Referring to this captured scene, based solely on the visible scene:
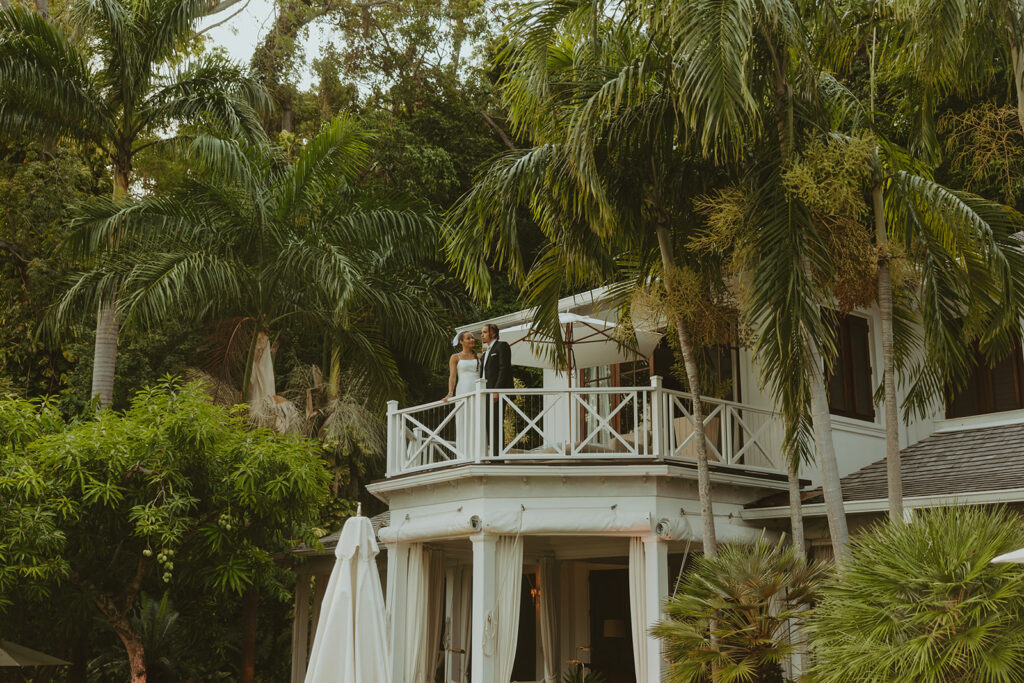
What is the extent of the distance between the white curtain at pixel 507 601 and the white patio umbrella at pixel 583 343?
7.50 feet

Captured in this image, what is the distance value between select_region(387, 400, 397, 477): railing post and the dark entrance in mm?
4332

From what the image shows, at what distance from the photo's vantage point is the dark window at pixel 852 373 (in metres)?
13.8

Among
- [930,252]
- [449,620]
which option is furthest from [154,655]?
[930,252]

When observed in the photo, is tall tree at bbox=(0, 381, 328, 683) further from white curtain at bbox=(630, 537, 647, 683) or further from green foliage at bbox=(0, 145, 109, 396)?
green foliage at bbox=(0, 145, 109, 396)

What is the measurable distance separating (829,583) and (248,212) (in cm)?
1104

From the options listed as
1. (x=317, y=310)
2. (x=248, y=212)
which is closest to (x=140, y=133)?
(x=248, y=212)

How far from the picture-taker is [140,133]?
17.9m

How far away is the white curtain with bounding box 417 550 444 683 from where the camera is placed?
1409 cm

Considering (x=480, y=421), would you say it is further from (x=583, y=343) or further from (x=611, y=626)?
(x=611, y=626)

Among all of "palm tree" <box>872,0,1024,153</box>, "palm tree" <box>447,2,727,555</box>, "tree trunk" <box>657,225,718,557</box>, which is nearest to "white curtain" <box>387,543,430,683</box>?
"palm tree" <box>447,2,727,555</box>

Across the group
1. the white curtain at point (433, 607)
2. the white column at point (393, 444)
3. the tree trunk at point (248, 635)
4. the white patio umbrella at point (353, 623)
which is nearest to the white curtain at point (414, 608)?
the white curtain at point (433, 607)

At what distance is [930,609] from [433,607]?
27.6ft

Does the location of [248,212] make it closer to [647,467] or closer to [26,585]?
[26,585]

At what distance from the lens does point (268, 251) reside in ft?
53.8
